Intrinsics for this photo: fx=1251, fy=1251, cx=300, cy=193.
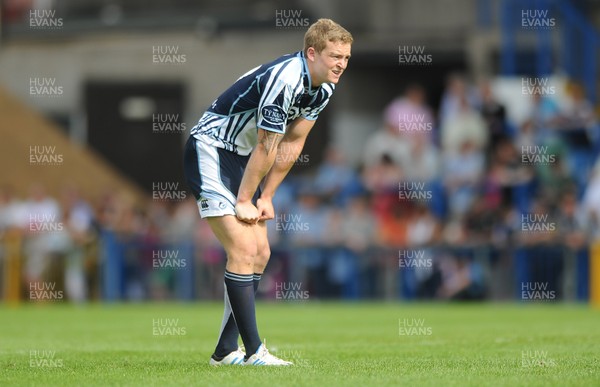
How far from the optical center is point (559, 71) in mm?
24125

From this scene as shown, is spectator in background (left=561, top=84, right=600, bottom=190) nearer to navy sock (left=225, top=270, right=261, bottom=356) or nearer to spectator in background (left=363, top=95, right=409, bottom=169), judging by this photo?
spectator in background (left=363, top=95, right=409, bottom=169)

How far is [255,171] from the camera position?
8.84 meters

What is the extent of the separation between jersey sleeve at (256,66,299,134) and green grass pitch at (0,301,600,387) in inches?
66.4

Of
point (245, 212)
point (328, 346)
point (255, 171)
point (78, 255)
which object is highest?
point (255, 171)

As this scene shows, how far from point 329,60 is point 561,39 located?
54.7ft

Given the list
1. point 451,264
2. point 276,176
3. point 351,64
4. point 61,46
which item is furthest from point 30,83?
point 276,176

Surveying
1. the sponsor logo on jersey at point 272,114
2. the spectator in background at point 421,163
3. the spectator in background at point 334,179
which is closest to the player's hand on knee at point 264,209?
the sponsor logo on jersey at point 272,114

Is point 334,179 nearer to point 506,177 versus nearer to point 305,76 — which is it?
point 506,177

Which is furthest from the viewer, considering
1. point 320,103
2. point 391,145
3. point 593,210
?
point 391,145

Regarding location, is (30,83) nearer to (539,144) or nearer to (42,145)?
(42,145)

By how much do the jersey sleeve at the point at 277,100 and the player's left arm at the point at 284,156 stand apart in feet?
1.73

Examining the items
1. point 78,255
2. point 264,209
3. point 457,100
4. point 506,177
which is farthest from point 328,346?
point 78,255

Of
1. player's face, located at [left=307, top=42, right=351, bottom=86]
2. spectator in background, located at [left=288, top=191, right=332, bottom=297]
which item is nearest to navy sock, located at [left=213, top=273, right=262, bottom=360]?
player's face, located at [left=307, top=42, right=351, bottom=86]

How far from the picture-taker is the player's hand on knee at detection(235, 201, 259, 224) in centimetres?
898
